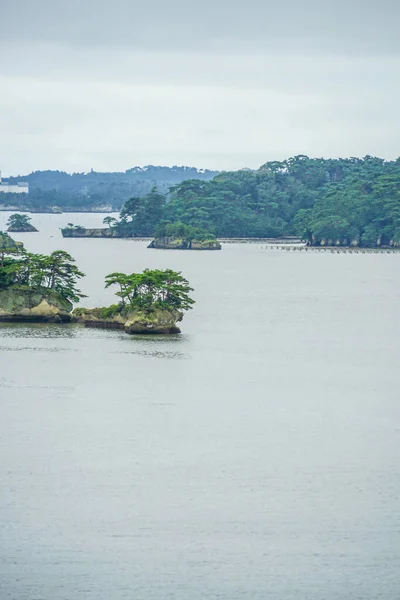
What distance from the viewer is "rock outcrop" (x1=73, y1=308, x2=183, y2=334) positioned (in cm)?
5603

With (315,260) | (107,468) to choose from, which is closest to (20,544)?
(107,468)

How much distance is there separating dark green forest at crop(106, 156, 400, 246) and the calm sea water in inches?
3464

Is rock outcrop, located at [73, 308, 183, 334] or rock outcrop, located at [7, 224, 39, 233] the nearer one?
rock outcrop, located at [73, 308, 183, 334]

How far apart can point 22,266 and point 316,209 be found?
323ft

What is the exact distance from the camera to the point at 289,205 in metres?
178

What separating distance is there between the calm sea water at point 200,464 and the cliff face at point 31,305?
3.97 ft

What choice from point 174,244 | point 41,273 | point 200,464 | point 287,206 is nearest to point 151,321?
point 41,273

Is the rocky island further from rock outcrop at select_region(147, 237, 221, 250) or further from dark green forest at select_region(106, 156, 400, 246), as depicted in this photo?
rock outcrop at select_region(147, 237, 221, 250)

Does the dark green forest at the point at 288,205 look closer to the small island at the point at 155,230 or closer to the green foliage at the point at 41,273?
the small island at the point at 155,230

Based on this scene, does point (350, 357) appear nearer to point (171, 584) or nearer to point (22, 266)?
point (22, 266)

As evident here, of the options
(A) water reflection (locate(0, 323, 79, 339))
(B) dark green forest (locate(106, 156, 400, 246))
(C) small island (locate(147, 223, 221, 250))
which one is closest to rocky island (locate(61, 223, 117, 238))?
(B) dark green forest (locate(106, 156, 400, 246))

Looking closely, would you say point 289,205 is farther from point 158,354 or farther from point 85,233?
point 158,354

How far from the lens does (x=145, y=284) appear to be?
186 ft

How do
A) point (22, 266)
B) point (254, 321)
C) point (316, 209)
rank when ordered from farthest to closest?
1. point (316, 209)
2. point (254, 321)
3. point (22, 266)
